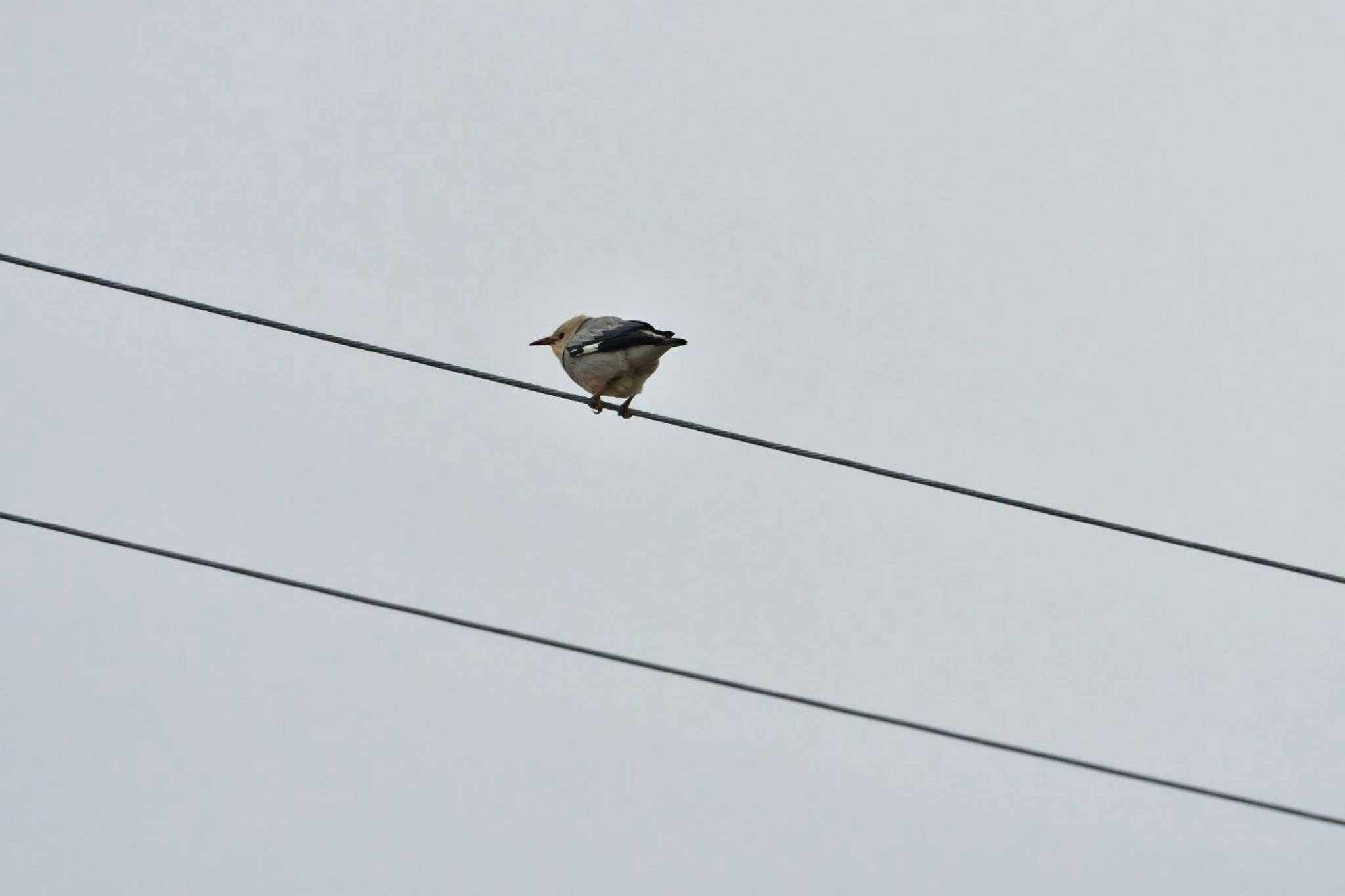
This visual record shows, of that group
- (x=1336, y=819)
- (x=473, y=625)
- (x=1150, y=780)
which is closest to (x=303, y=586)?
(x=473, y=625)

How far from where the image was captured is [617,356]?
52.1 ft

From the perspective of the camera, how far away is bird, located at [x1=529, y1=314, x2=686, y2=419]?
613 inches

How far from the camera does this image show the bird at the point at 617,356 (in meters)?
15.6

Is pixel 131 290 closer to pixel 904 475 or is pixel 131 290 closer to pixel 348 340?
pixel 348 340

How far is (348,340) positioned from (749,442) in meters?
2.30

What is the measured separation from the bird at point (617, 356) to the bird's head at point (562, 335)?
762 millimetres

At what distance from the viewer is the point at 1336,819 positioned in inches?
427

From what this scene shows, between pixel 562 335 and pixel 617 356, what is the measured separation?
7.42ft

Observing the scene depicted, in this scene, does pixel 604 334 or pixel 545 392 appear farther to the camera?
pixel 604 334

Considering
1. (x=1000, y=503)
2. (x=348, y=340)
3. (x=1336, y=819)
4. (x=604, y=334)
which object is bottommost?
(x=1336, y=819)

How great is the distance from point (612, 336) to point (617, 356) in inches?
12.7

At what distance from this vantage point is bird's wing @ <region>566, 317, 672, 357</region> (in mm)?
15562

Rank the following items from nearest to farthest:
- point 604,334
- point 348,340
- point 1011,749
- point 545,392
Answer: point 1011,749
point 348,340
point 545,392
point 604,334

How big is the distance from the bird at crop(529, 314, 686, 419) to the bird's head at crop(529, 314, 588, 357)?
30.0 inches
